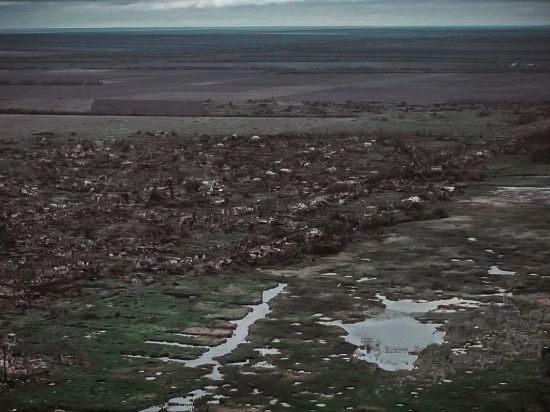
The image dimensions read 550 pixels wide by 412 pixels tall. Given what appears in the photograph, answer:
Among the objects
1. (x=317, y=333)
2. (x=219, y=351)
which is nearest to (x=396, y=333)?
(x=317, y=333)

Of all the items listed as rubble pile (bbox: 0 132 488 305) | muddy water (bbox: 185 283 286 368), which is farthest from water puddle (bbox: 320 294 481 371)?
rubble pile (bbox: 0 132 488 305)

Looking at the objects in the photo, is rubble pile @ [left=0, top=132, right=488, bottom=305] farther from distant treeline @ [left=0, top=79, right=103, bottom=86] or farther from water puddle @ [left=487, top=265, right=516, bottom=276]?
distant treeline @ [left=0, top=79, right=103, bottom=86]

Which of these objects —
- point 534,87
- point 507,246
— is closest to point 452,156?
point 507,246

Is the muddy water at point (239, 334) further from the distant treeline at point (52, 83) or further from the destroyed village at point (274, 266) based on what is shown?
the distant treeline at point (52, 83)

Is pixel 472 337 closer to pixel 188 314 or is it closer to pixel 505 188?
pixel 188 314

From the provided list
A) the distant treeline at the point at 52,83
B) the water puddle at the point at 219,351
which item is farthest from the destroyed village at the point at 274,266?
the distant treeline at the point at 52,83

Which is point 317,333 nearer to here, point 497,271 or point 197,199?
point 497,271
